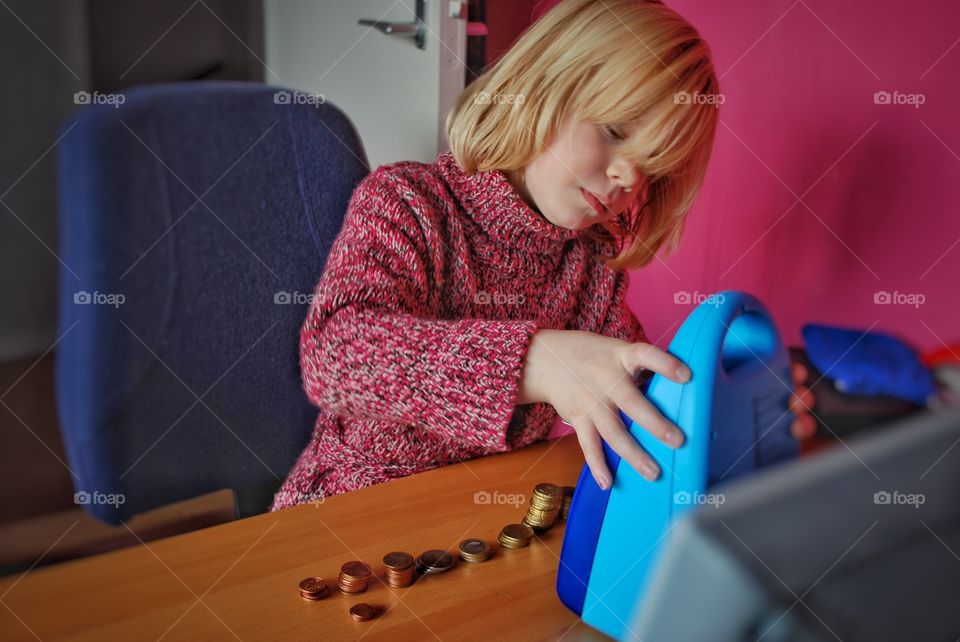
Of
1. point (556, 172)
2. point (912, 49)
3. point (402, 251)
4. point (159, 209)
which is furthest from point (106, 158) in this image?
point (912, 49)

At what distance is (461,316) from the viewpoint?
91 centimetres

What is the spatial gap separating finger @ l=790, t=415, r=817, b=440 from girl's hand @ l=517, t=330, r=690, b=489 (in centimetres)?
12

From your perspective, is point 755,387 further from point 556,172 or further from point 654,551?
point 556,172

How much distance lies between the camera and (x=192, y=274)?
3.01ft

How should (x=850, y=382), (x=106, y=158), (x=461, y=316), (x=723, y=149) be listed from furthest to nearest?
(x=723, y=149) → (x=461, y=316) → (x=106, y=158) → (x=850, y=382)

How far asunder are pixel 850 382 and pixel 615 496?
24cm

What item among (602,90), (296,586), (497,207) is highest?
(602,90)

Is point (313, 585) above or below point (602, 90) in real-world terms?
below

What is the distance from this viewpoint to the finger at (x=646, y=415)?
1.67 feet

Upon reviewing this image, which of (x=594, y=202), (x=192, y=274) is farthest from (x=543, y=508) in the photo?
(x=192, y=274)

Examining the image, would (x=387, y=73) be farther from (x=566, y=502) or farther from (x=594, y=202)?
(x=566, y=502)

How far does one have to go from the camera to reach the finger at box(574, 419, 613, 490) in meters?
0.56

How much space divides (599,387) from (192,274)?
54cm

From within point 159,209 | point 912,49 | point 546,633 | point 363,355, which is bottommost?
point 546,633
